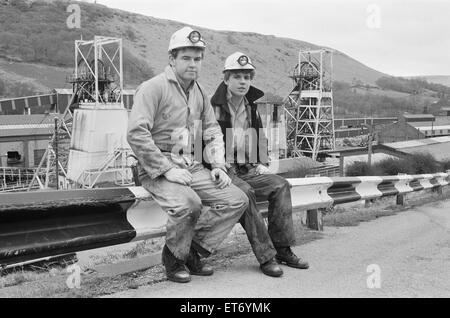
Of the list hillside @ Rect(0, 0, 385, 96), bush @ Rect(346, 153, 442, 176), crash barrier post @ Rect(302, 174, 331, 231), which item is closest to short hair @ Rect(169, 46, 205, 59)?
crash barrier post @ Rect(302, 174, 331, 231)

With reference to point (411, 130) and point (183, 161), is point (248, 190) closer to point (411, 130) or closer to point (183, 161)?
point (183, 161)

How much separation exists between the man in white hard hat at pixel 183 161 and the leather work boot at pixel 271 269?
45 centimetres

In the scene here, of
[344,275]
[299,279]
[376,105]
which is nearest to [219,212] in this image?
[299,279]

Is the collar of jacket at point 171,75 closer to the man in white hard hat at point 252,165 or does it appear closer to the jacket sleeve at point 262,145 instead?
the man in white hard hat at point 252,165

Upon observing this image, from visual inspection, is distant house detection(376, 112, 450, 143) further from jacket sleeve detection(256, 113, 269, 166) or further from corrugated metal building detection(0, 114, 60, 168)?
jacket sleeve detection(256, 113, 269, 166)

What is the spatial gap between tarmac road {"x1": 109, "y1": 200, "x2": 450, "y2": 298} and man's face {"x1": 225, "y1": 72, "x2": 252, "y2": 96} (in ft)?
5.30

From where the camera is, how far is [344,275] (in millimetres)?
4043

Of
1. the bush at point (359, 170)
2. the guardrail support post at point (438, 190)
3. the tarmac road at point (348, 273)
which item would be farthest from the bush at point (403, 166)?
the tarmac road at point (348, 273)

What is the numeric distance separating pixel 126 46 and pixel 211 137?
413ft

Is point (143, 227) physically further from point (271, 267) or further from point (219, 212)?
point (271, 267)

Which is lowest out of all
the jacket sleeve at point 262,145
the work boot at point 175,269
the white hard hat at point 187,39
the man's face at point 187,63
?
the work boot at point 175,269

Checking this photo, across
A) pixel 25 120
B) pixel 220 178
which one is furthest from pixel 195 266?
pixel 25 120

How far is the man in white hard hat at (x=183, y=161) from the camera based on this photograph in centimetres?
372

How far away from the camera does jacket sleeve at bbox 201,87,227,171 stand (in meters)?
4.23
